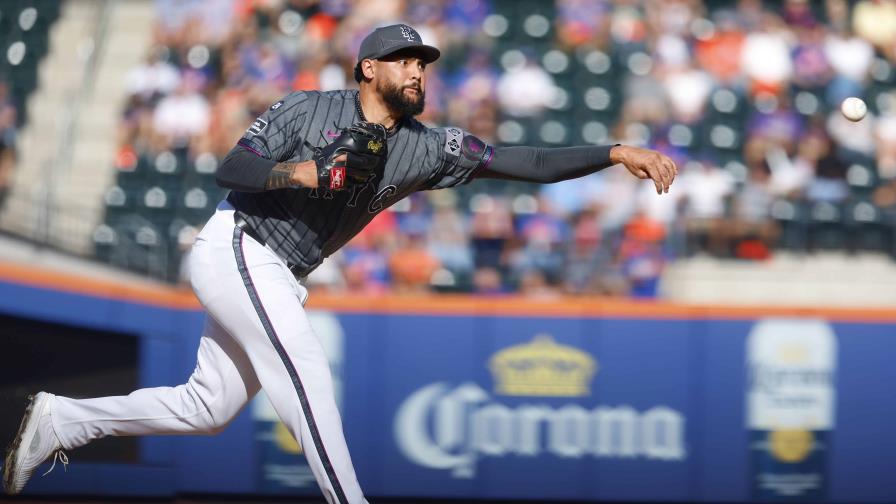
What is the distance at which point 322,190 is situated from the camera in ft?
14.2

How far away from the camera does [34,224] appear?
25.9 feet

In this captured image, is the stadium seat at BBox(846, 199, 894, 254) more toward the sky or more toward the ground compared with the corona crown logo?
more toward the sky

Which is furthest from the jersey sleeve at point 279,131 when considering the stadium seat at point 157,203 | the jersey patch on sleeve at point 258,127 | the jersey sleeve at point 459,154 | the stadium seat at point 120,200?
the stadium seat at point 120,200

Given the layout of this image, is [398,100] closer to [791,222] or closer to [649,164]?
[649,164]

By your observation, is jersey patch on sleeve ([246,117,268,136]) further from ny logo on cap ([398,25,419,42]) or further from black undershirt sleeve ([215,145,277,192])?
ny logo on cap ([398,25,419,42])

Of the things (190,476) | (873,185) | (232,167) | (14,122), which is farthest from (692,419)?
→ (14,122)

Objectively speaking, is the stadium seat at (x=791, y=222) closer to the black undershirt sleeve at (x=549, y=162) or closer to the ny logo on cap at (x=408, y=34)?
the black undershirt sleeve at (x=549, y=162)

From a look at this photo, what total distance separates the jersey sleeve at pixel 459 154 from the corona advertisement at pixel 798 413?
4279 mm

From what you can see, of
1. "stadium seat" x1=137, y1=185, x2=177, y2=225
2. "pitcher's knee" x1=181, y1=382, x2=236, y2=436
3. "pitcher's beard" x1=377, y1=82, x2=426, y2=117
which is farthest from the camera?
"stadium seat" x1=137, y1=185, x2=177, y2=225

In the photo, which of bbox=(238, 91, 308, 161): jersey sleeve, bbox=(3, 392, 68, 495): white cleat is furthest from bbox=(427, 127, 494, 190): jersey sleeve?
bbox=(3, 392, 68, 495): white cleat

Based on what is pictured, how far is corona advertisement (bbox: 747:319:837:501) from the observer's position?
816 centimetres

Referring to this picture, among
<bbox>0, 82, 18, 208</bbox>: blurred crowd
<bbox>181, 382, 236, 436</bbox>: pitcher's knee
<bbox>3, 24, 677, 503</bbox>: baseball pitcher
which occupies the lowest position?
<bbox>181, 382, 236, 436</bbox>: pitcher's knee

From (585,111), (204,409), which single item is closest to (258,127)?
(204,409)

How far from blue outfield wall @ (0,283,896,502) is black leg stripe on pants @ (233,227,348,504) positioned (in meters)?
3.92
